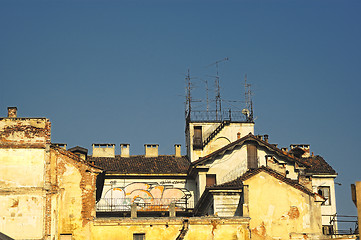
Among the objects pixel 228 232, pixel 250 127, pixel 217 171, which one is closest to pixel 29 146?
pixel 228 232

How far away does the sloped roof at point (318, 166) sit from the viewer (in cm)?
6644

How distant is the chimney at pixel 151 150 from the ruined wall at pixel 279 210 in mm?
23170

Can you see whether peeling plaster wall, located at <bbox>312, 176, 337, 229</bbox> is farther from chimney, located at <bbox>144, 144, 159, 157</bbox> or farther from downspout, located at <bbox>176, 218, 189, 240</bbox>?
downspout, located at <bbox>176, 218, 189, 240</bbox>

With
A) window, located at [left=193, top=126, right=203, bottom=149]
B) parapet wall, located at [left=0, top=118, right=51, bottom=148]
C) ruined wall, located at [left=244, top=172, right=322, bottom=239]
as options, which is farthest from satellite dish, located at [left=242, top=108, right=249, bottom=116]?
parapet wall, located at [left=0, top=118, right=51, bottom=148]

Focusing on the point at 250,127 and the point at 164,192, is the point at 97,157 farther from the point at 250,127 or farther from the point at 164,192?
the point at 250,127

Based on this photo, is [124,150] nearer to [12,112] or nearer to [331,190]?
[331,190]

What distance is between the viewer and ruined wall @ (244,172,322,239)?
46.3m

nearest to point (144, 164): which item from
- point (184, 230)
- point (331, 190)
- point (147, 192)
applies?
point (147, 192)

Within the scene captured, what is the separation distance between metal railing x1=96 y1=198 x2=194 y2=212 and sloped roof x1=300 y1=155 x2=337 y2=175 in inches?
474

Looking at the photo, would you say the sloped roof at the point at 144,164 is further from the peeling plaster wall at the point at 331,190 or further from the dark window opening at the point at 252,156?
the peeling plaster wall at the point at 331,190

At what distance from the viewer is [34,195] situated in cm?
4116

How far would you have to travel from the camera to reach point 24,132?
137 feet

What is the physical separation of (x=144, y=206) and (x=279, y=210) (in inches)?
764

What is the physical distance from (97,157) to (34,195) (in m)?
26.6
